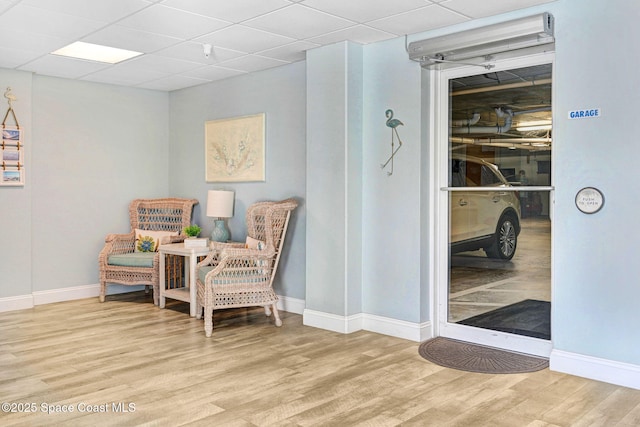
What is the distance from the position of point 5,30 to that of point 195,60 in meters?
1.63

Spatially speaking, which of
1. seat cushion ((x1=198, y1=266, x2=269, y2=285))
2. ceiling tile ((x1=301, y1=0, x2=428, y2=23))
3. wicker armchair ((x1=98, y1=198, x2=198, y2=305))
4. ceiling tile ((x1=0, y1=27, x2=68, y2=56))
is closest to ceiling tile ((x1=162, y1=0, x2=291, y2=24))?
ceiling tile ((x1=301, y1=0, x2=428, y2=23))

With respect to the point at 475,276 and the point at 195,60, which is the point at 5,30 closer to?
the point at 195,60

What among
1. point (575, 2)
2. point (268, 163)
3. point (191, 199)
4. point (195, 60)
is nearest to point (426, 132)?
point (575, 2)

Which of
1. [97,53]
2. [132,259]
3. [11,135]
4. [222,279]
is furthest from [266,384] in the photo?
[11,135]

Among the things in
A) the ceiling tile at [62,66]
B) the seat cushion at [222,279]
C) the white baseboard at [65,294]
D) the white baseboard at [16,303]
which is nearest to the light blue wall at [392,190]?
the seat cushion at [222,279]

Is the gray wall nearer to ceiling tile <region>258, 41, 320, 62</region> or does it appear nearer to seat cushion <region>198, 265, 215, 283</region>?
ceiling tile <region>258, 41, 320, 62</region>

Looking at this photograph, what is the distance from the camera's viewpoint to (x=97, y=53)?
18.3 feet

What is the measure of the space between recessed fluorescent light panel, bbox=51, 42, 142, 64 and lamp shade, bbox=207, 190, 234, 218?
1605 mm

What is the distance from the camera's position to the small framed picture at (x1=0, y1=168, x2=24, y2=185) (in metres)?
5.76

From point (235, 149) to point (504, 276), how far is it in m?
3.26

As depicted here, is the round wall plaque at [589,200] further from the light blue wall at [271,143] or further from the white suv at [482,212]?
the light blue wall at [271,143]

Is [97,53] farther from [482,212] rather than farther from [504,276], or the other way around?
[504,276]

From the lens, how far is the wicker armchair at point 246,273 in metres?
4.86

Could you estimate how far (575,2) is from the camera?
3.65 m
